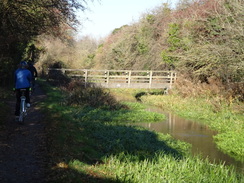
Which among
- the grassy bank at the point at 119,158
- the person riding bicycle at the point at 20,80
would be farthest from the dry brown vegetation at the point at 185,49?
the person riding bicycle at the point at 20,80

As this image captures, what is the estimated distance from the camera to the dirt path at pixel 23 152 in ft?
18.0

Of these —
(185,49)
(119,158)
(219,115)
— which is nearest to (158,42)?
(185,49)

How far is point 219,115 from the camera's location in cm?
1683

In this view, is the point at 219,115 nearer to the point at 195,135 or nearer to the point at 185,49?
the point at 195,135

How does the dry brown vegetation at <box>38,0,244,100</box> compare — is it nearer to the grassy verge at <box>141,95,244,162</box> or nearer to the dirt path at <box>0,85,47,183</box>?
the grassy verge at <box>141,95,244,162</box>

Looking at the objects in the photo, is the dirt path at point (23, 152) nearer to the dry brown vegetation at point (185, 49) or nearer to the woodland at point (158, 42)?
the woodland at point (158, 42)

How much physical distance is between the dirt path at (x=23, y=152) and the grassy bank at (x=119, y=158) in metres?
0.24

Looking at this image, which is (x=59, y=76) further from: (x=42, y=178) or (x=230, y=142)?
(x=42, y=178)

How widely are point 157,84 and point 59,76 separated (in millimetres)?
8645

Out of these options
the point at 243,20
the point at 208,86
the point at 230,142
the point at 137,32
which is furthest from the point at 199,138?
the point at 137,32

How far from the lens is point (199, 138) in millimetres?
12289

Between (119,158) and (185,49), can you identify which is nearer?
(119,158)

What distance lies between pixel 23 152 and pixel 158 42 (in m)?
26.9

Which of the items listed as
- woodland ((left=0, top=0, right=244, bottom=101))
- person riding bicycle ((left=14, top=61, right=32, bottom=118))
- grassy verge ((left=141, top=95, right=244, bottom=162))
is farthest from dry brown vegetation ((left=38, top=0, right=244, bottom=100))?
person riding bicycle ((left=14, top=61, right=32, bottom=118))
